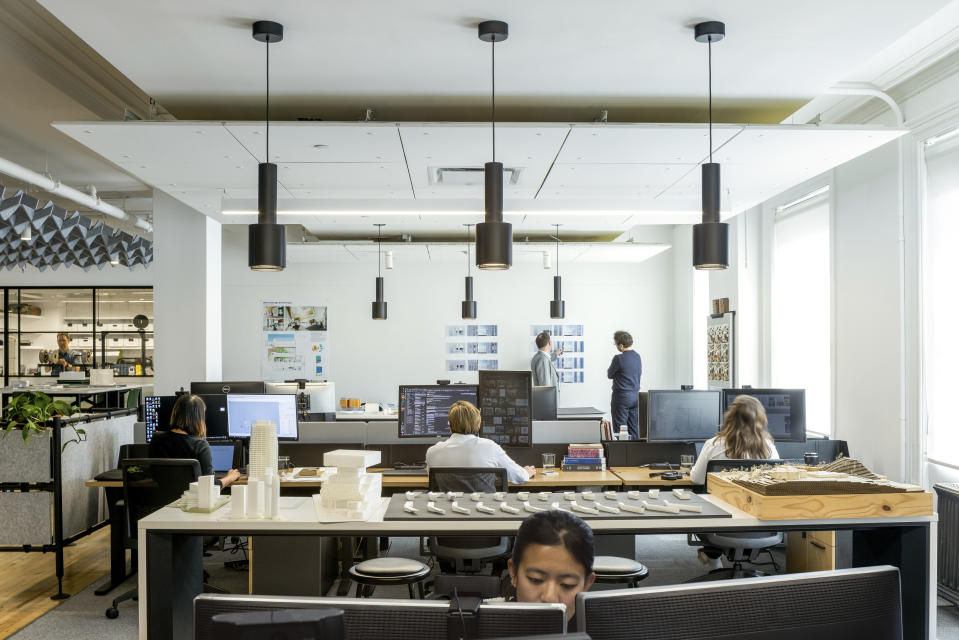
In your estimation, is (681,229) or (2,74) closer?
(2,74)

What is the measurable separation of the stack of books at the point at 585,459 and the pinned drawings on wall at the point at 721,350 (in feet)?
10.4

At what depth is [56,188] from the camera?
6633 millimetres

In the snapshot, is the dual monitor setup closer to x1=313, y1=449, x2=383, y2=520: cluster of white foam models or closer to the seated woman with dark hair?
x1=313, y1=449, x2=383, y2=520: cluster of white foam models

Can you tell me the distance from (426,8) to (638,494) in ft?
7.29

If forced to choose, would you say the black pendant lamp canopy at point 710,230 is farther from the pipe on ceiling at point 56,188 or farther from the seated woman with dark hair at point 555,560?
the pipe on ceiling at point 56,188

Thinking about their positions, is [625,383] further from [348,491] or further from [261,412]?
[348,491]

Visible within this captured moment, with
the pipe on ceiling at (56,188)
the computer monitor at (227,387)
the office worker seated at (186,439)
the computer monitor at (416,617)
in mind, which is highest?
the pipe on ceiling at (56,188)

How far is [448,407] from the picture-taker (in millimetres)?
5109

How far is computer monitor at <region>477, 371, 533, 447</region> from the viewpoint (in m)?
5.11

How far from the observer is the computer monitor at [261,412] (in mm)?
5152

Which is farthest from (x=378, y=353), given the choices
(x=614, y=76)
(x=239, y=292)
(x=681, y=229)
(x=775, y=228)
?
(x=614, y=76)

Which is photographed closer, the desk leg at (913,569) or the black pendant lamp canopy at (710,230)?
the desk leg at (913,569)

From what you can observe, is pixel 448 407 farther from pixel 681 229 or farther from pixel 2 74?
pixel 681 229

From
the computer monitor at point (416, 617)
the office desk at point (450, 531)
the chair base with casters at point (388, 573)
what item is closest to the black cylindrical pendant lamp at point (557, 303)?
the chair base with casters at point (388, 573)
